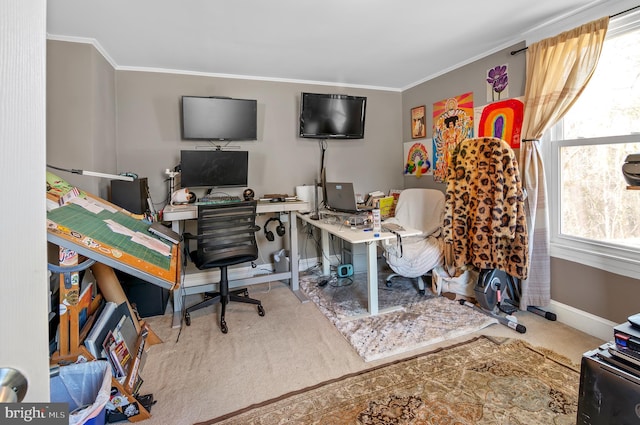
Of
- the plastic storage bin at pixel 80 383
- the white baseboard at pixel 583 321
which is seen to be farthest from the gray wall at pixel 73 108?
the white baseboard at pixel 583 321

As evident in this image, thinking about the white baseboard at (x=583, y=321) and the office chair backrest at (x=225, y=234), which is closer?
the white baseboard at (x=583, y=321)

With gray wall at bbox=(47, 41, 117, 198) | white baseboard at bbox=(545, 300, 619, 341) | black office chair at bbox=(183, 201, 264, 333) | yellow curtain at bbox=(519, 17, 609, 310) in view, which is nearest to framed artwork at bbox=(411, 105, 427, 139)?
yellow curtain at bbox=(519, 17, 609, 310)

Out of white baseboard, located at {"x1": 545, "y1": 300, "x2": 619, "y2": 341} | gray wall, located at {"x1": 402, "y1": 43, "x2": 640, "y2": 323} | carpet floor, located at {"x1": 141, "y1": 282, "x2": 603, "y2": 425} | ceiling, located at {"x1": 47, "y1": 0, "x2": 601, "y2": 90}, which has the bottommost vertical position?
carpet floor, located at {"x1": 141, "y1": 282, "x2": 603, "y2": 425}

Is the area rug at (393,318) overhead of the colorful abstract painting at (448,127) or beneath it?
beneath

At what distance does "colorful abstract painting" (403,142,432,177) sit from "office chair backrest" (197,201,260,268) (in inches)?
91.2

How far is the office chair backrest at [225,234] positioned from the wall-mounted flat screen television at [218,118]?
3.72ft

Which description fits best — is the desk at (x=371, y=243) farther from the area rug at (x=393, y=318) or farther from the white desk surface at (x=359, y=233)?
the area rug at (x=393, y=318)

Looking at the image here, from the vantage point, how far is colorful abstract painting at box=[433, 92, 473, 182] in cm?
333

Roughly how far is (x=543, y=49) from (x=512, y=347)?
2312mm

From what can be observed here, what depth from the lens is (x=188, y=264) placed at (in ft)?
11.7

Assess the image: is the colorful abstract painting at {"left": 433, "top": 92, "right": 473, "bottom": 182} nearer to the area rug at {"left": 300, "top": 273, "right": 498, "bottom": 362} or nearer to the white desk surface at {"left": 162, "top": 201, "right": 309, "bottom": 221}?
the area rug at {"left": 300, "top": 273, "right": 498, "bottom": 362}

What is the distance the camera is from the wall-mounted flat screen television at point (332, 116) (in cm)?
372

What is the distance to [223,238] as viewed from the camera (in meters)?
2.65
